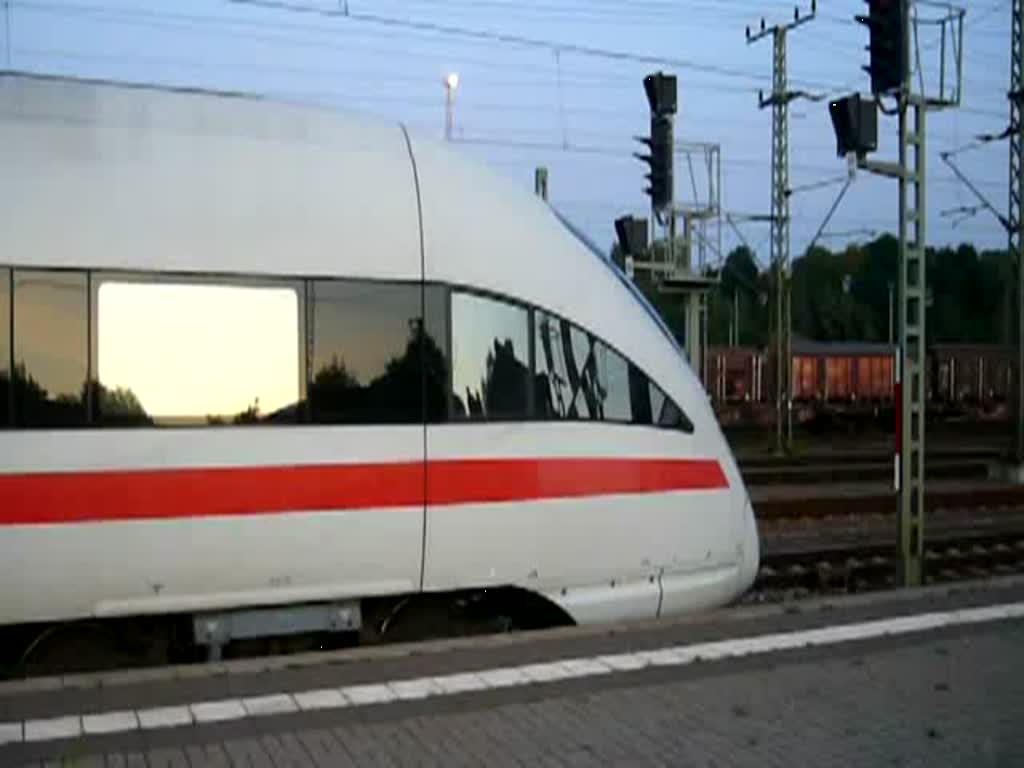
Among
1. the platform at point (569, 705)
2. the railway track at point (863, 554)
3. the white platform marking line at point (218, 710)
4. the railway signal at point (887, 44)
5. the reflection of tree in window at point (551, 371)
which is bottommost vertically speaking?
the railway track at point (863, 554)

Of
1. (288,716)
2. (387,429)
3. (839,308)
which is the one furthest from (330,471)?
(839,308)

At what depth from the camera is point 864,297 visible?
97438 mm

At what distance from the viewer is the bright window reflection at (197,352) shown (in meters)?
6.29

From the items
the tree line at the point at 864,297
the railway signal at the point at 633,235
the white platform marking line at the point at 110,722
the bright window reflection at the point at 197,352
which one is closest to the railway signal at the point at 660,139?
the railway signal at the point at 633,235

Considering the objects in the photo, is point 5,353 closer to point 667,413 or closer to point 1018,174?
point 667,413

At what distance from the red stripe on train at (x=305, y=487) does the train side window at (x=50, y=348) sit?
33 centimetres

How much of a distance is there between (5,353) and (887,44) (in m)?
7.13

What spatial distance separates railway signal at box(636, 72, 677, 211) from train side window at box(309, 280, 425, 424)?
11981 mm

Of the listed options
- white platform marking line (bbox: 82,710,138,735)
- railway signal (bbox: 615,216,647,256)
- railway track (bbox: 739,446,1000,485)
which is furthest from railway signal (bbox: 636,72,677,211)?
white platform marking line (bbox: 82,710,138,735)

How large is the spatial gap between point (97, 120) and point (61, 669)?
303 centimetres

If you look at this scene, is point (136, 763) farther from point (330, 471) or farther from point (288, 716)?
point (330, 471)

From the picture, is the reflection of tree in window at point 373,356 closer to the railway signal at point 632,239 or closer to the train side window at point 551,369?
the train side window at point 551,369

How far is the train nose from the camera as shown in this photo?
27.6 feet

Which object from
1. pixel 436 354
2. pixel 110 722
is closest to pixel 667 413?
pixel 436 354
